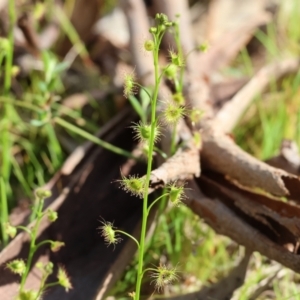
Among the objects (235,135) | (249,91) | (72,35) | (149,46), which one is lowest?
(235,135)

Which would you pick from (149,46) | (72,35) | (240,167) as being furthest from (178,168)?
(72,35)

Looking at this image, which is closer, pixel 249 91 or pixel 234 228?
pixel 234 228

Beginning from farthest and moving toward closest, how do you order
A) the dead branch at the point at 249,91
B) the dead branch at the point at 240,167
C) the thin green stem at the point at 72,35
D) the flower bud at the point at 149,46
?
1. the thin green stem at the point at 72,35
2. the dead branch at the point at 249,91
3. the dead branch at the point at 240,167
4. the flower bud at the point at 149,46

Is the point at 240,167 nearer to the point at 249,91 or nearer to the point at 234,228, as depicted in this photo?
the point at 234,228

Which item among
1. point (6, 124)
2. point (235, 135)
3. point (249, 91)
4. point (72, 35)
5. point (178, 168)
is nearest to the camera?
point (178, 168)

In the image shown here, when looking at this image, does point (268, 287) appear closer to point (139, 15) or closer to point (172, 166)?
point (172, 166)

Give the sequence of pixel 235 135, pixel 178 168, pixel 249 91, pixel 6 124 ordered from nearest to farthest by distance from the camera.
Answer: pixel 178 168, pixel 6 124, pixel 249 91, pixel 235 135

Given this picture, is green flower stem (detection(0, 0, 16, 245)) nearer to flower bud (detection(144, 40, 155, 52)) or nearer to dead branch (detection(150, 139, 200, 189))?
dead branch (detection(150, 139, 200, 189))

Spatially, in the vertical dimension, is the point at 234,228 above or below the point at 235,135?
above

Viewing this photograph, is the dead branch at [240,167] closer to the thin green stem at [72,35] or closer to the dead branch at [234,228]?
the dead branch at [234,228]

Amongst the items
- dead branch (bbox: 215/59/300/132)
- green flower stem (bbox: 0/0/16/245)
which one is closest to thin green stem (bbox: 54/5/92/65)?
green flower stem (bbox: 0/0/16/245)

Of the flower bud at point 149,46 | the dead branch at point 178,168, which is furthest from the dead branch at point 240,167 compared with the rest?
the flower bud at point 149,46

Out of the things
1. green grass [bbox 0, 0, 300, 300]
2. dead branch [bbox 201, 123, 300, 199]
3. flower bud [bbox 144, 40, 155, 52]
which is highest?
flower bud [bbox 144, 40, 155, 52]
